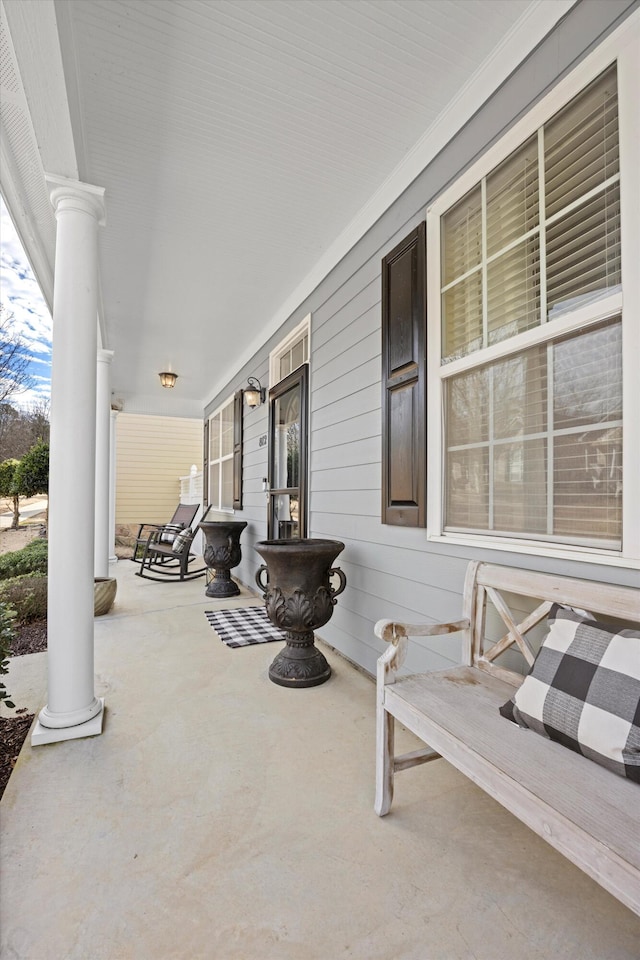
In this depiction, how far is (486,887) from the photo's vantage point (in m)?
1.26

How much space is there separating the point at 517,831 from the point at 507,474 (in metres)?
1.23

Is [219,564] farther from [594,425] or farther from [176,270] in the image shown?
[594,425]

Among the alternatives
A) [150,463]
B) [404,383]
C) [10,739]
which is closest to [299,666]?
[10,739]

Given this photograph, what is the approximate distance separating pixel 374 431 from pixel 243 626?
209 cm

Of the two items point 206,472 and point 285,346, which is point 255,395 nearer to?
point 285,346

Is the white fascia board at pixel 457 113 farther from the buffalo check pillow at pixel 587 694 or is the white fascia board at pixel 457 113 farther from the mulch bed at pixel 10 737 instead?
Result: the mulch bed at pixel 10 737

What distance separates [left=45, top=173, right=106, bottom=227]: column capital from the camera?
2.15 metres

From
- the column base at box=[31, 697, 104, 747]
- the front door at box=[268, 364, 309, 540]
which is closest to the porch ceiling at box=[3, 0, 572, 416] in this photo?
the front door at box=[268, 364, 309, 540]

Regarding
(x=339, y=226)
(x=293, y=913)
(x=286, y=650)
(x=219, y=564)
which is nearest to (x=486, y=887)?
(x=293, y=913)

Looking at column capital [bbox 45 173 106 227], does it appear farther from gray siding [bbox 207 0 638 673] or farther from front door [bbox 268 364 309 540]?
front door [bbox 268 364 309 540]

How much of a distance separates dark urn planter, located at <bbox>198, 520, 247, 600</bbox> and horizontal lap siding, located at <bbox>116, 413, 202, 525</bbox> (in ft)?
19.8

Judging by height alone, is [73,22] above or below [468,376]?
above

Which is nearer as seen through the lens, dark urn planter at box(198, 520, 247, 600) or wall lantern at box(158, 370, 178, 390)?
dark urn planter at box(198, 520, 247, 600)

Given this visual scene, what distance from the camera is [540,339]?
1694mm
